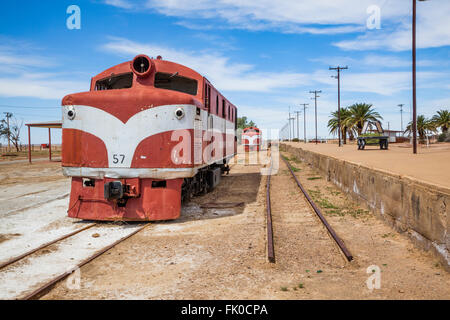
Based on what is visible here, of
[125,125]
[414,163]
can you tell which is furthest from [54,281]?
[414,163]

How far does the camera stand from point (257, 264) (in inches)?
192

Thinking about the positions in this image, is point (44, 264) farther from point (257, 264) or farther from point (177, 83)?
point (177, 83)

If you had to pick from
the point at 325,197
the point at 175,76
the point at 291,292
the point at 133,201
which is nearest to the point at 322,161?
the point at 325,197

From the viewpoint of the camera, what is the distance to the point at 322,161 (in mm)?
15883

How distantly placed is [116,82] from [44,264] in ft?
16.9

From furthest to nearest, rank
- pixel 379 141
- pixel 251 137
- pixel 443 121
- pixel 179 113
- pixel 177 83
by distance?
pixel 443 121 < pixel 251 137 < pixel 379 141 < pixel 177 83 < pixel 179 113

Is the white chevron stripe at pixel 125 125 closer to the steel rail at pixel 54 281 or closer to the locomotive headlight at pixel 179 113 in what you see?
the locomotive headlight at pixel 179 113

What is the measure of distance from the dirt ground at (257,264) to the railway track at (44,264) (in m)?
0.19

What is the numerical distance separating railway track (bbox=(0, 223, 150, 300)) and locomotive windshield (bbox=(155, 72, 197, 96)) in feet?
12.0

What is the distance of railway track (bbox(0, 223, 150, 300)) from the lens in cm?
409

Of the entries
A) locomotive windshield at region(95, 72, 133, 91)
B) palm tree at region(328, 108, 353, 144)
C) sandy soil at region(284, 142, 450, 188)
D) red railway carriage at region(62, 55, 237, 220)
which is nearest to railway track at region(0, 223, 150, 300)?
red railway carriage at region(62, 55, 237, 220)

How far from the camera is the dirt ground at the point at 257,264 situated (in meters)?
4.00
